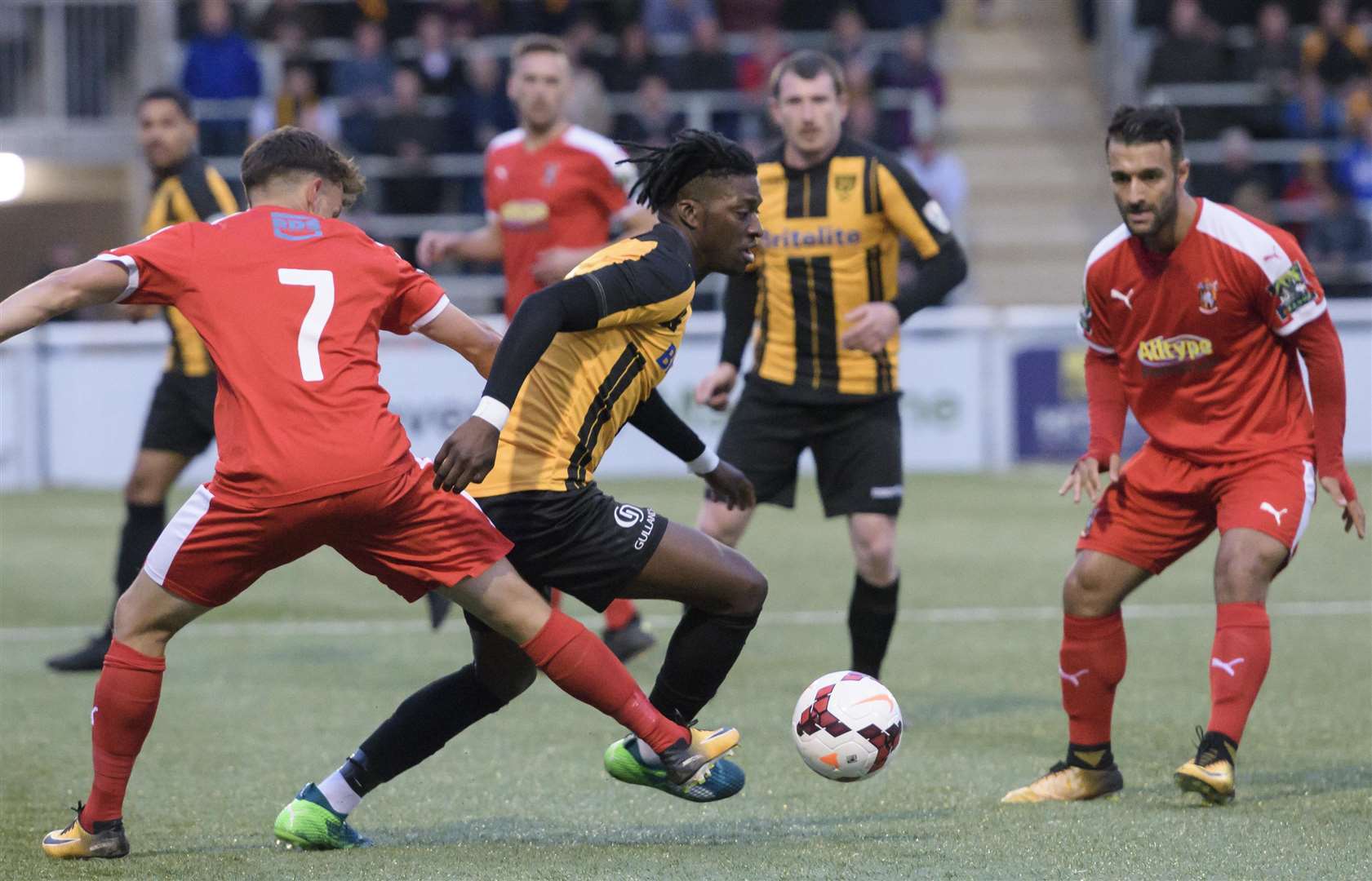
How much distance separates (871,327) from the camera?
6703 mm

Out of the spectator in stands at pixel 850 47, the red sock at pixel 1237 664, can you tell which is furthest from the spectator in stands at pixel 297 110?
the red sock at pixel 1237 664

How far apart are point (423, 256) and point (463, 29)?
38.7ft

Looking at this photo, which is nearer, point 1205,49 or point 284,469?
point 284,469

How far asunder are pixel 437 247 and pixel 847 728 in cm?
393

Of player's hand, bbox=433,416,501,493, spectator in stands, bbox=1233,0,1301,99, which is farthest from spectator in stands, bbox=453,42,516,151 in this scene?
player's hand, bbox=433,416,501,493

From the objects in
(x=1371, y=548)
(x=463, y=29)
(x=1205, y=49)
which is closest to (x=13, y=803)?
(x=1371, y=548)

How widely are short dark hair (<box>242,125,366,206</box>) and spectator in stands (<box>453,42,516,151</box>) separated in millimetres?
13378

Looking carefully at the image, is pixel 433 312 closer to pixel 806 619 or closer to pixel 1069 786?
pixel 1069 786

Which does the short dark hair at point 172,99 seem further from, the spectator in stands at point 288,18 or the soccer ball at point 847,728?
the spectator in stands at point 288,18

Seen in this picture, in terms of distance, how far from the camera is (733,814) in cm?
537

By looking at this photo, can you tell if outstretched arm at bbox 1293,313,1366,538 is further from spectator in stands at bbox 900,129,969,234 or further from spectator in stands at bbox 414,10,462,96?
spectator in stands at bbox 414,10,462,96

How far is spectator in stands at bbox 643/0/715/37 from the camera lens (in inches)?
796

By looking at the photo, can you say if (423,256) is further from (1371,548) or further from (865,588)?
(1371,548)

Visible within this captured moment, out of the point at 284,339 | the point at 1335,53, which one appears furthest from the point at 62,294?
the point at 1335,53
